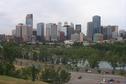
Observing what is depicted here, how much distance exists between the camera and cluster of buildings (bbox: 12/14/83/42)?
584ft

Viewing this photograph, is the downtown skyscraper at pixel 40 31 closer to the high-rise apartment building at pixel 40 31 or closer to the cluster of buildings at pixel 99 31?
the high-rise apartment building at pixel 40 31

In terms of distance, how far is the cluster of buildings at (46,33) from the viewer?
178000 millimetres

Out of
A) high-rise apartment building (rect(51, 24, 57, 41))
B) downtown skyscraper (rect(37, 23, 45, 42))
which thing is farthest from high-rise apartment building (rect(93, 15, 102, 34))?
downtown skyscraper (rect(37, 23, 45, 42))

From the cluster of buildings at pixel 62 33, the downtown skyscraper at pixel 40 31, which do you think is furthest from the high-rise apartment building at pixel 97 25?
the downtown skyscraper at pixel 40 31

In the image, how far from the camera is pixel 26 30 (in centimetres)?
17925

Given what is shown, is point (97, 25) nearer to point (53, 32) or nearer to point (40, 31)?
point (53, 32)

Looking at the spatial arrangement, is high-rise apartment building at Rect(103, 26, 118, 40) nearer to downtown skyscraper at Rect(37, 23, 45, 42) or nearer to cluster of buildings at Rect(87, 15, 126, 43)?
cluster of buildings at Rect(87, 15, 126, 43)

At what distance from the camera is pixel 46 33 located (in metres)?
185

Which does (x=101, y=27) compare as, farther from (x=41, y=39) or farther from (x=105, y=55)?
(x=105, y=55)

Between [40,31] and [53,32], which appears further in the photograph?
[40,31]

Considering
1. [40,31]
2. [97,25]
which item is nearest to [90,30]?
[97,25]

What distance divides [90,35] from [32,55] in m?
93.8

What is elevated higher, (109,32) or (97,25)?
(97,25)

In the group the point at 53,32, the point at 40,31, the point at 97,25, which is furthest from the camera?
the point at 97,25
